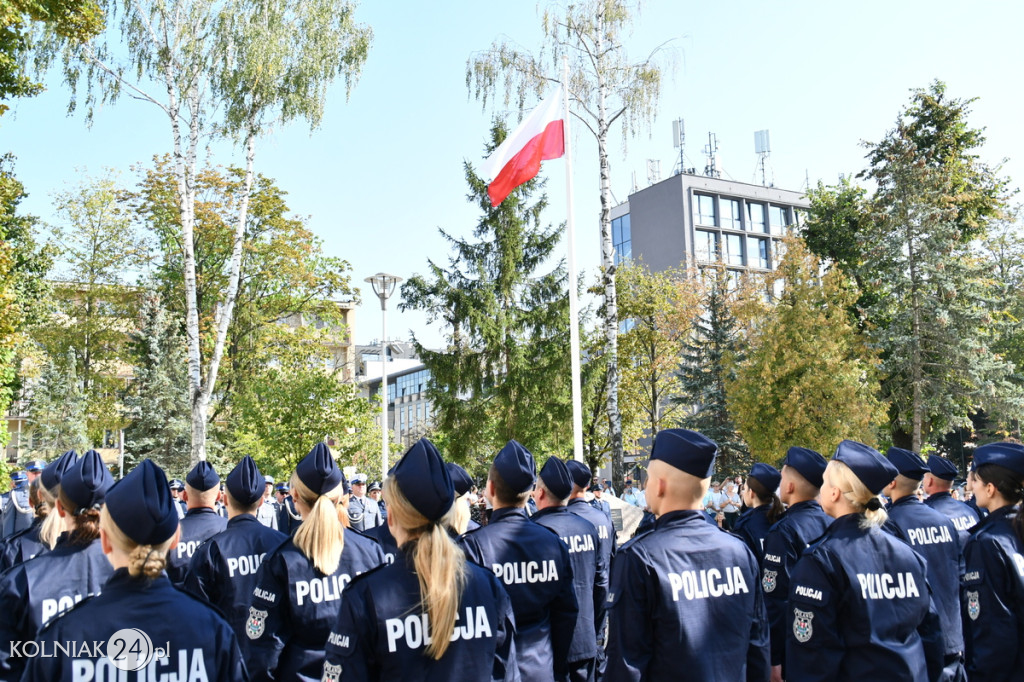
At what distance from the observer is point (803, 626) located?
3.99 m

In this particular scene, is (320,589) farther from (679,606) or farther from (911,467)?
(911,467)

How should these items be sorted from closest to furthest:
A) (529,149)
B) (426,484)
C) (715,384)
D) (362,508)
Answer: (426,484) → (362,508) → (529,149) → (715,384)

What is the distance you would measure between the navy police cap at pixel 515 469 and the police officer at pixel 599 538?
114 cm

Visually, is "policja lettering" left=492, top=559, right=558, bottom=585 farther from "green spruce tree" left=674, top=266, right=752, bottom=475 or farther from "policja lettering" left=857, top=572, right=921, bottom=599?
"green spruce tree" left=674, top=266, right=752, bottom=475

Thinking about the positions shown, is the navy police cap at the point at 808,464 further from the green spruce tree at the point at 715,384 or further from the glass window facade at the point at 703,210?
the glass window facade at the point at 703,210

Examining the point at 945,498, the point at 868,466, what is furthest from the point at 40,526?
the point at 945,498

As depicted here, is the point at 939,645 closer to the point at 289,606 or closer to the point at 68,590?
the point at 289,606

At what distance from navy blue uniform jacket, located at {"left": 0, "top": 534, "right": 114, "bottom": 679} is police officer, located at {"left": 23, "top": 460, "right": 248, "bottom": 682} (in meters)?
1.15

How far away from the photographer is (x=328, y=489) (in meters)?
5.01

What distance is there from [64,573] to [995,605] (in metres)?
4.55

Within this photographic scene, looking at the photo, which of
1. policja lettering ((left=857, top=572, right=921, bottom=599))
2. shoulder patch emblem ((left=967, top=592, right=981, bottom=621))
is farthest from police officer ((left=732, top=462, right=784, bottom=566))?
policja lettering ((left=857, top=572, right=921, bottom=599))

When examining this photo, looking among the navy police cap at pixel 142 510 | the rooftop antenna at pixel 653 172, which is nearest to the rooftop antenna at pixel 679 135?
the rooftop antenna at pixel 653 172

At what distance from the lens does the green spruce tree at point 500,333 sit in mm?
29422

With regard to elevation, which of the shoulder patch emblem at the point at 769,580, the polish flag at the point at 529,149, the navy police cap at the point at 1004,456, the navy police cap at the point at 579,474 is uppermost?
the polish flag at the point at 529,149
